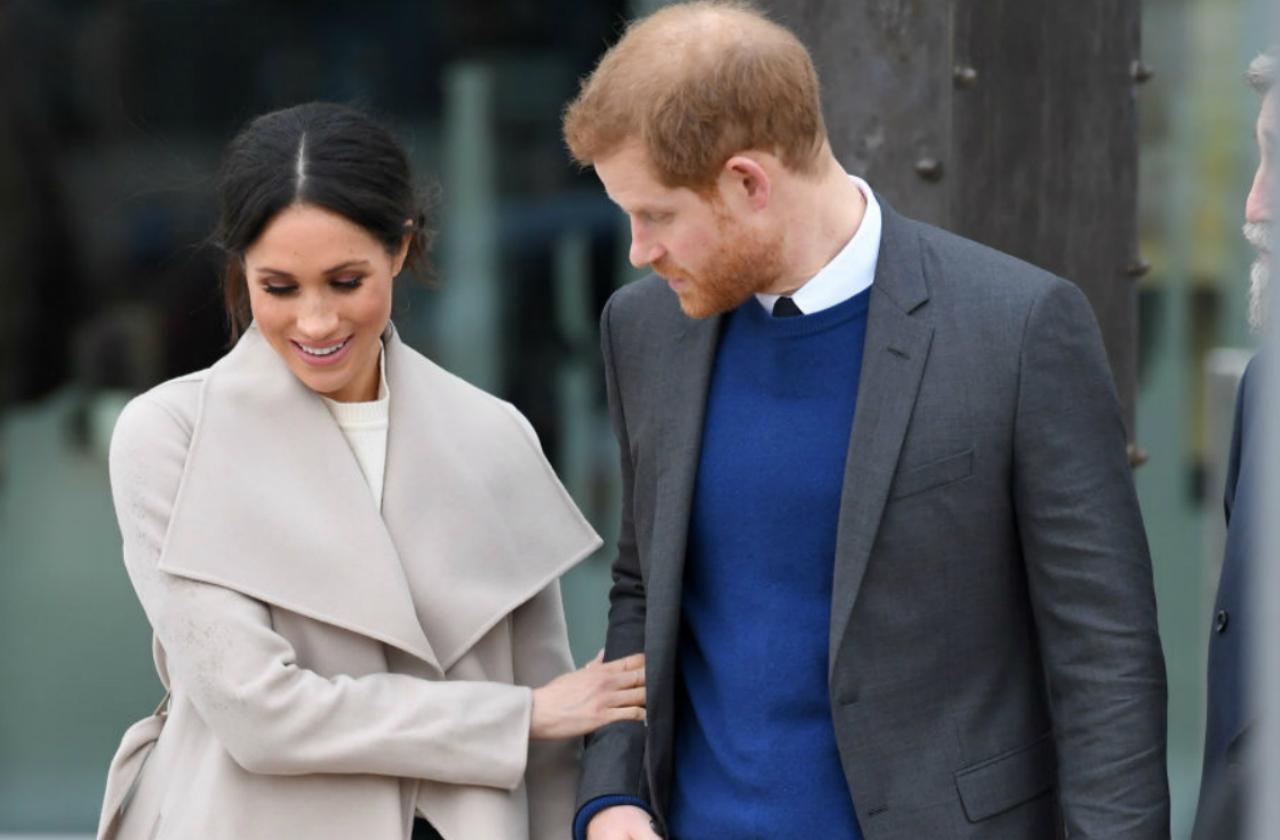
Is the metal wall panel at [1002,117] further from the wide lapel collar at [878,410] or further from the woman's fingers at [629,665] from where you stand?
the woman's fingers at [629,665]

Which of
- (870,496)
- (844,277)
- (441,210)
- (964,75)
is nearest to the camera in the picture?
(870,496)

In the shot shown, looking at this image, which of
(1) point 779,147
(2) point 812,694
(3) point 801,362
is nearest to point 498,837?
(2) point 812,694

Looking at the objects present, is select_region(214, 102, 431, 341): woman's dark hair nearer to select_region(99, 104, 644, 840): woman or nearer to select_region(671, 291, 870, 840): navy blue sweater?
select_region(99, 104, 644, 840): woman

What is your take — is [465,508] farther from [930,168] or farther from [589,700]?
[930,168]

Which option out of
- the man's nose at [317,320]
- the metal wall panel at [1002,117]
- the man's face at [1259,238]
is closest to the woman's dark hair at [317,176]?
the man's nose at [317,320]

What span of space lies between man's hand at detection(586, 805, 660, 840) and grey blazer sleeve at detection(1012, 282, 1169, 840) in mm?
514

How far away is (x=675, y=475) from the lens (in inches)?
104

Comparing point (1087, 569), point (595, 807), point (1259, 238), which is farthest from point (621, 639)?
point (1259, 238)

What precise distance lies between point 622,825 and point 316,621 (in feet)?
1.51

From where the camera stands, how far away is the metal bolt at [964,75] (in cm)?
267

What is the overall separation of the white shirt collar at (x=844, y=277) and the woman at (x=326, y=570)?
0.57 meters

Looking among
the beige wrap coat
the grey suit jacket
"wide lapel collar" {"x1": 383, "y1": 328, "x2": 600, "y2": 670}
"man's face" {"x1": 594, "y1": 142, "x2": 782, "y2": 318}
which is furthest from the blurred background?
the grey suit jacket

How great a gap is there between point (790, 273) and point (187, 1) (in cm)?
415

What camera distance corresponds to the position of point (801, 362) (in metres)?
A: 2.58
